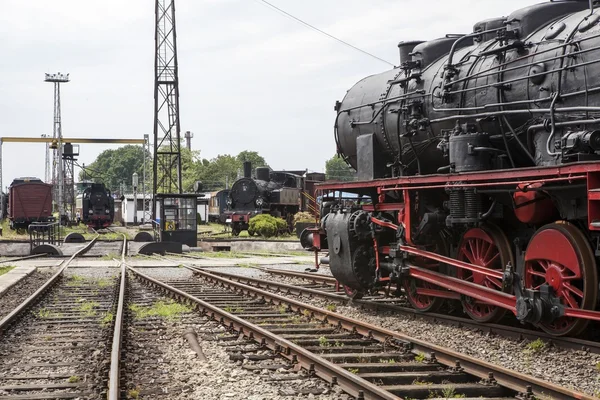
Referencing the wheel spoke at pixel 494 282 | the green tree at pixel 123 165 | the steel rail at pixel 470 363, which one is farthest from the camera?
the green tree at pixel 123 165

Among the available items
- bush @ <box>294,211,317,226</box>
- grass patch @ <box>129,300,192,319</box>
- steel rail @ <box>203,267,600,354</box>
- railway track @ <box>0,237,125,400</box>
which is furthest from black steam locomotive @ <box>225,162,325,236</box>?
grass patch @ <box>129,300,192,319</box>

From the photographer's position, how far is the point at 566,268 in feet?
24.4

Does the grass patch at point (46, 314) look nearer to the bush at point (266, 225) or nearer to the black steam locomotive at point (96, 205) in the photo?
the bush at point (266, 225)

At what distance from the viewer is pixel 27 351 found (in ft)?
26.2

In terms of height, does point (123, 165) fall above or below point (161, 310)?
above

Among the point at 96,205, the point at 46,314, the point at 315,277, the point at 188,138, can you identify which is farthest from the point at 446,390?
the point at 188,138

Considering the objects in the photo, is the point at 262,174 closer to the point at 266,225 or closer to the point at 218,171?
the point at 266,225

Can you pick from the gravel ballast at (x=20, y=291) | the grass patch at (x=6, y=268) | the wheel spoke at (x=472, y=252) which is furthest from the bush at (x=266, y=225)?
the wheel spoke at (x=472, y=252)

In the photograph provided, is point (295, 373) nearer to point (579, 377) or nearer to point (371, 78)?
point (579, 377)

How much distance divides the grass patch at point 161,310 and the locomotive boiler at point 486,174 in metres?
2.45

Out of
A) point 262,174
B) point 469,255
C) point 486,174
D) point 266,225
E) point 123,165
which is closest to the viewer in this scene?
point 486,174

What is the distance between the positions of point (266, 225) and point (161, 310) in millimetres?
27879

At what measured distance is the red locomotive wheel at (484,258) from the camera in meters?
8.55

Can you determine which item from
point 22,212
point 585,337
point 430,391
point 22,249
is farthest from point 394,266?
point 22,212
